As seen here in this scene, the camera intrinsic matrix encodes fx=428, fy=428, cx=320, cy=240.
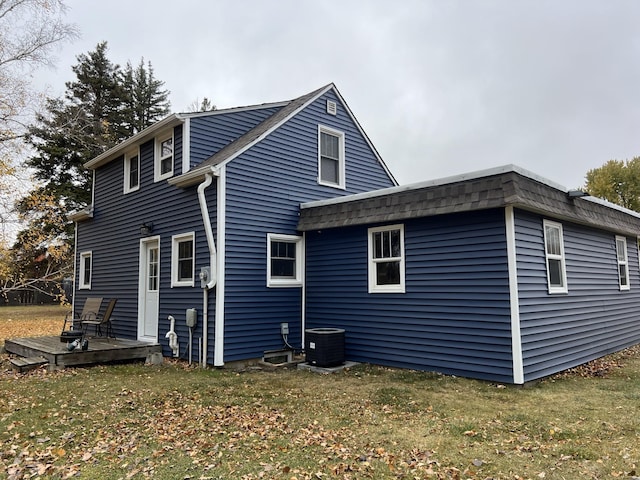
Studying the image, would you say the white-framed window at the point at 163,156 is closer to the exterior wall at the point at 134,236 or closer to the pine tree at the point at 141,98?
the exterior wall at the point at 134,236

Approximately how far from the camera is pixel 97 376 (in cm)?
741

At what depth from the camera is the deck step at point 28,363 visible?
7914mm

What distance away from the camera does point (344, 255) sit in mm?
8844

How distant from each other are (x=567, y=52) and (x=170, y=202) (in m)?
13.8

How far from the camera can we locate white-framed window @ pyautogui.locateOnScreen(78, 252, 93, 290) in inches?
508

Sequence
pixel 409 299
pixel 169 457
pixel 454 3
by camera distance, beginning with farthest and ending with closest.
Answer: pixel 454 3
pixel 409 299
pixel 169 457

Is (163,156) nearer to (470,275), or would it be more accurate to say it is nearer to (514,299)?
(470,275)

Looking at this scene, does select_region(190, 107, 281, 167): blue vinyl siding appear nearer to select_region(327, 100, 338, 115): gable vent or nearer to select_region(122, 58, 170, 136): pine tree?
select_region(327, 100, 338, 115): gable vent

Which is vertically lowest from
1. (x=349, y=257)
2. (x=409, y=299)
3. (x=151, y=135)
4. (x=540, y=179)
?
(x=409, y=299)

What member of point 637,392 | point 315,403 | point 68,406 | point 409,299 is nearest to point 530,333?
point 637,392

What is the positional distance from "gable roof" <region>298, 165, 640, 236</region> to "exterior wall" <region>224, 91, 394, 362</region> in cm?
75

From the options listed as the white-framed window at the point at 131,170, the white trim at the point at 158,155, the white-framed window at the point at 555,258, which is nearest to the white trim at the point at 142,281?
the white trim at the point at 158,155

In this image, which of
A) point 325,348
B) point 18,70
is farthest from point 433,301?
point 18,70

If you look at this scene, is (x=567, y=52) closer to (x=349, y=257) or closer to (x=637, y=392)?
(x=349, y=257)
